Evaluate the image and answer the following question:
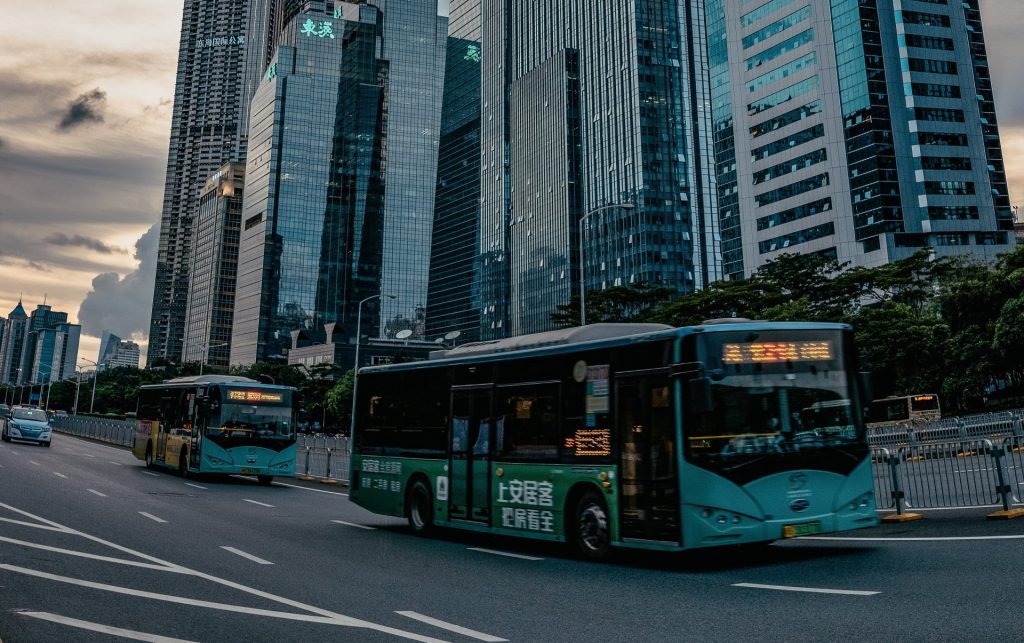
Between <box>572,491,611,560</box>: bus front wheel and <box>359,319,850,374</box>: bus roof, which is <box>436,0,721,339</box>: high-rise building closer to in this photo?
<box>359,319,850,374</box>: bus roof

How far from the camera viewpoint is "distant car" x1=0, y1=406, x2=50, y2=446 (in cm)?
4372

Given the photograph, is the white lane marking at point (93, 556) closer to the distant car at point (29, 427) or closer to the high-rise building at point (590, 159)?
the distant car at point (29, 427)

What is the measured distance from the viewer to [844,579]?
9242 mm

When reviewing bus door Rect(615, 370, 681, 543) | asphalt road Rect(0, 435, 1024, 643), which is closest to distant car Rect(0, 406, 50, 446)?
asphalt road Rect(0, 435, 1024, 643)

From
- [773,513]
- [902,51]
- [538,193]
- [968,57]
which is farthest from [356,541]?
[538,193]

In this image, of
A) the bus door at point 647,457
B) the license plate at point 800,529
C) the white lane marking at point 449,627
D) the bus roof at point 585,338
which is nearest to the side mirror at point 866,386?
the bus roof at point 585,338

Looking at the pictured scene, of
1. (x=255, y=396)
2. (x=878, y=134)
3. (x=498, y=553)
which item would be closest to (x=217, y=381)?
(x=255, y=396)

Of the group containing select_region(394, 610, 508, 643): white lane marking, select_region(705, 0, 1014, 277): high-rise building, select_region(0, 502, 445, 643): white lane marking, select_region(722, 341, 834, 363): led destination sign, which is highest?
select_region(705, 0, 1014, 277): high-rise building

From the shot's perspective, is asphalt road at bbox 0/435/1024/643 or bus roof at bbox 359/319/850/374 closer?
asphalt road at bbox 0/435/1024/643

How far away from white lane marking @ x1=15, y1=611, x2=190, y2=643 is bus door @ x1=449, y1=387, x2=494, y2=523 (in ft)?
23.4

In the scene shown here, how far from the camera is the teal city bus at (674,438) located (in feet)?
33.8

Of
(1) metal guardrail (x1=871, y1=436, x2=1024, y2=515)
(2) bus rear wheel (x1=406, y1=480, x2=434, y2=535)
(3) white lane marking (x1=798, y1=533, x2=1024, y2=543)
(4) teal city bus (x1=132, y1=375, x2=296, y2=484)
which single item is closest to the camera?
(3) white lane marking (x1=798, y1=533, x2=1024, y2=543)

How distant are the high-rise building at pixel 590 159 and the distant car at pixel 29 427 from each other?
3632 inches

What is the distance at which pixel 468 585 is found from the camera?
9.80m
